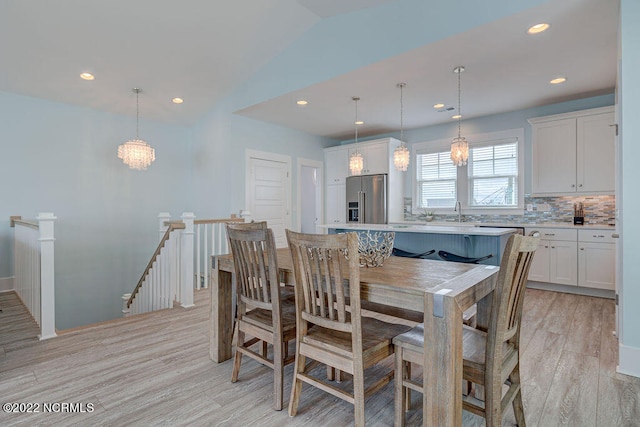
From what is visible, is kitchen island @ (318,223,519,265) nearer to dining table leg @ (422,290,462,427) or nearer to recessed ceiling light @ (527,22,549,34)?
recessed ceiling light @ (527,22,549,34)

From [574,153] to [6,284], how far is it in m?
7.89

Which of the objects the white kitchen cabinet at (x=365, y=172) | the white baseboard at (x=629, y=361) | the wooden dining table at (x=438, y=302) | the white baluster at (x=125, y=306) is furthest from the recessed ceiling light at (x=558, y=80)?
the white baluster at (x=125, y=306)

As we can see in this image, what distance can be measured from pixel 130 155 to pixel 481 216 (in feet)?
17.8

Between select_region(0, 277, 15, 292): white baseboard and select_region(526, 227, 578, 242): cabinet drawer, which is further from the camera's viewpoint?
select_region(0, 277, 15, 292): white baseboard

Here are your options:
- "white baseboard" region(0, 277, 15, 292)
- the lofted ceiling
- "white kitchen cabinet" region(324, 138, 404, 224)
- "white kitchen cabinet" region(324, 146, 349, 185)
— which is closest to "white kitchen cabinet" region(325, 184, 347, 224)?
"white kitchen cabinet" region(324, 138, 404, 224)

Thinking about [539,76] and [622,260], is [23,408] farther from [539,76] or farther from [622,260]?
[539,76]

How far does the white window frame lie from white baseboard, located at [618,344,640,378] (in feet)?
10.2

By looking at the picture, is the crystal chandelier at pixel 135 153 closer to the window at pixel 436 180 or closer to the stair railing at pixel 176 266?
the stair railing at pixel 176 266

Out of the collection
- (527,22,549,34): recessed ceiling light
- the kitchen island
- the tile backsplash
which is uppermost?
(527,22,549,34): recessed ceiling light

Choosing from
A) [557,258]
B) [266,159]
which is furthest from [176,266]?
[557,258]

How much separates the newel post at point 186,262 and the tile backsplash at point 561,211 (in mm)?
4405

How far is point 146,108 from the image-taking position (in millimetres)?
5359

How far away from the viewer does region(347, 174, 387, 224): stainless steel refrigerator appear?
237 inches

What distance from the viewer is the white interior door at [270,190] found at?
5613mm
